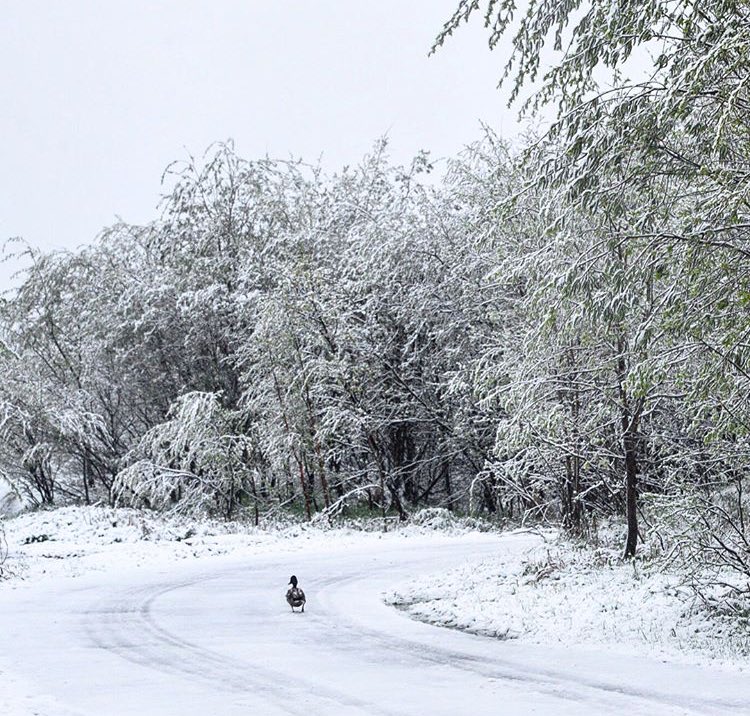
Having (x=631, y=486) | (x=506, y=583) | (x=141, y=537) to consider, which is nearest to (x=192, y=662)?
(x=506, y=583)

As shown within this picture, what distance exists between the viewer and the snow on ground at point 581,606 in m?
9.94

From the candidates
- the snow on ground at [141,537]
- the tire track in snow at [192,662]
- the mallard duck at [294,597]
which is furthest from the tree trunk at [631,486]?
the snow on ground at [141,537]

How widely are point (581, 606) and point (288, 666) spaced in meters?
4.55

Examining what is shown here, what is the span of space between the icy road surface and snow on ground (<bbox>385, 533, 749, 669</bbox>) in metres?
0.50

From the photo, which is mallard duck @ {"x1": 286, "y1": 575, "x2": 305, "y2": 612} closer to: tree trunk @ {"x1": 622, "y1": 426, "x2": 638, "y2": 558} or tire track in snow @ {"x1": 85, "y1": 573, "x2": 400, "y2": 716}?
tire track in snow @ {"x1": 85, "y1": 573, "x2": 400, "y2": 716}

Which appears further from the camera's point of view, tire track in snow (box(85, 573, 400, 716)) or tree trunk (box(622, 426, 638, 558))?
tree trunk (box(622, 426, 638, 558))

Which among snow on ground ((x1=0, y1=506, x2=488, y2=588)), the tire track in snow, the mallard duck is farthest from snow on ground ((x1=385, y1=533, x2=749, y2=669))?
snow on ground ((x1=0, y1=506, x2=488, y2=588))

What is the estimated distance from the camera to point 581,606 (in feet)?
38.7

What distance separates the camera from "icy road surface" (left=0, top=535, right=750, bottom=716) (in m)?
7.50

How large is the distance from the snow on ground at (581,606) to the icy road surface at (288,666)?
1.63 feet

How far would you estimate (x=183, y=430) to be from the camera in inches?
1126

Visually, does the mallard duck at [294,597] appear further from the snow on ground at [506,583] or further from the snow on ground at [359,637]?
the snow on ground at [506,583]

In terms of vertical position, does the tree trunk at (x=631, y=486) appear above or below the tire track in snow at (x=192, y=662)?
above

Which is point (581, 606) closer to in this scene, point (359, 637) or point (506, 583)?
point (506, 583)
